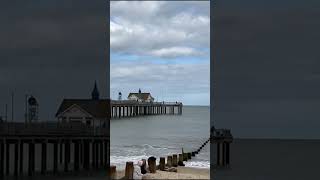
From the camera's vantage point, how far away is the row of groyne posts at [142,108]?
117544mm

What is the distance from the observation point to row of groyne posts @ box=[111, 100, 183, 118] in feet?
386

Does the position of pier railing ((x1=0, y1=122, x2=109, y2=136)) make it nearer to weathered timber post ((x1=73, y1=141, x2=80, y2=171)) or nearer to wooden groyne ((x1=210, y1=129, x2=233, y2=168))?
weathered timber post ((x1=73, y1=141, x2=80, y2=171))

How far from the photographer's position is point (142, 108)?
144 m

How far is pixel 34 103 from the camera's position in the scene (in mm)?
53938

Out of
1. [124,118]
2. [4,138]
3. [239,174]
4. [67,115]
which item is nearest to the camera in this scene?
[4,138]

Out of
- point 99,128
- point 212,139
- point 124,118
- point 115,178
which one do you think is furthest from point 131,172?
point 124,118

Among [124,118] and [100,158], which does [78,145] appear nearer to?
[100,158]

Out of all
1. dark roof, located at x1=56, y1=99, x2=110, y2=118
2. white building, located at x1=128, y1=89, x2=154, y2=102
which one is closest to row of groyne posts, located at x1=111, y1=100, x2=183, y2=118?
white building, located at x1=128, y1=89, x2=154, y2=102

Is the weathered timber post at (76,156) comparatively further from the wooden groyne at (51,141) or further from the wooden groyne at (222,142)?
the wooden groyne at (222,142)

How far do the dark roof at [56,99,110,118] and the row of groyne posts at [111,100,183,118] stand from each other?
43.5m

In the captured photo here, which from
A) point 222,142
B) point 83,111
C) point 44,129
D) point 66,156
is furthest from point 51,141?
point 83,111

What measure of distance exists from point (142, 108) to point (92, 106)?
3489 inches

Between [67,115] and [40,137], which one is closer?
[40,137]

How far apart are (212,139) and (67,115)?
52.3 ft
